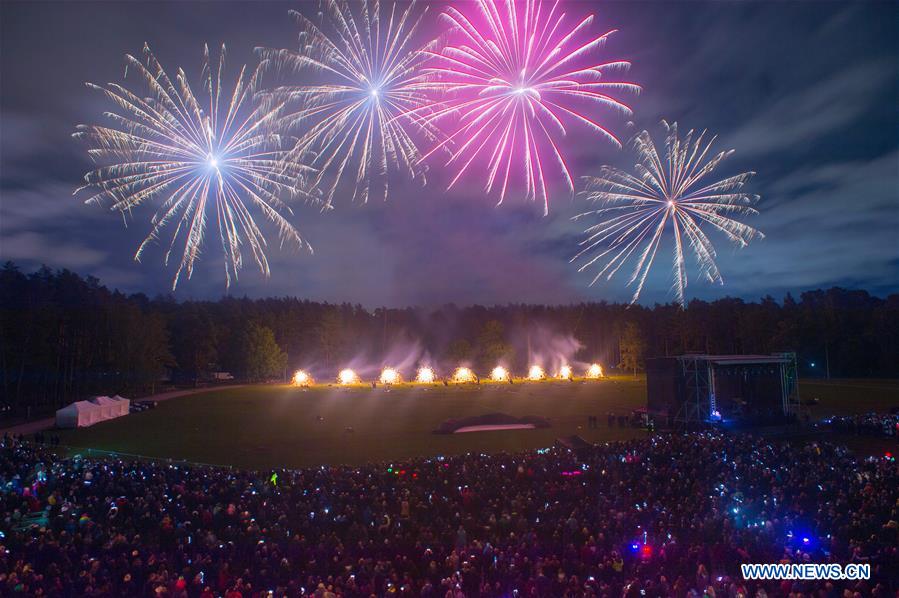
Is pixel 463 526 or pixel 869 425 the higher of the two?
pixel 869 425

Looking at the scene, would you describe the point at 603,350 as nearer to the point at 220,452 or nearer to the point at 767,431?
the point at 767,431

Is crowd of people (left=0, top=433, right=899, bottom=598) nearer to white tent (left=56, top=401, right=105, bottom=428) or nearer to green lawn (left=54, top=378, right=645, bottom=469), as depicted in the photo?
green lawn (left=54, top=378, right=645, bottom=469)

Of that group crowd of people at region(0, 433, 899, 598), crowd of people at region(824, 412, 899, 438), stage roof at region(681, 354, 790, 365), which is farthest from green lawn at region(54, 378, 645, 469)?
crowd of people at region(824, 412, 899, 438)

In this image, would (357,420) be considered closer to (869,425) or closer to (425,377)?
(869,425)

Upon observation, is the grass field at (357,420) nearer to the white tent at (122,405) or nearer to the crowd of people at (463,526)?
the white tent at (122,405)

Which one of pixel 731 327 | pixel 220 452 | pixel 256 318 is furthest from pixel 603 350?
pixel 220 452

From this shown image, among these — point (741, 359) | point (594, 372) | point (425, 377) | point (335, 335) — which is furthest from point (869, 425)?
point (335, 335)
